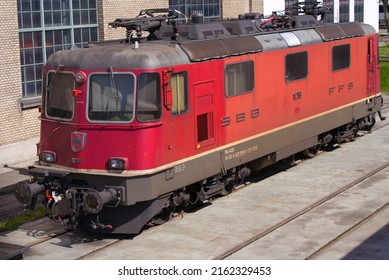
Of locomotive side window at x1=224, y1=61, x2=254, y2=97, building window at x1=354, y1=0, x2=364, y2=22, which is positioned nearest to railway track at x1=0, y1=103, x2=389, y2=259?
locomotive side window at x1=224, y1=61, x2=254, y2=97

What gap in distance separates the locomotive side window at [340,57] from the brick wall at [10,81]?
7.98 m

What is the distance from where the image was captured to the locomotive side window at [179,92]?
43.2ft

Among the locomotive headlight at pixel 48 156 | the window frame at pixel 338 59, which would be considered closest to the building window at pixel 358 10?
the window frame at pixel 338 59

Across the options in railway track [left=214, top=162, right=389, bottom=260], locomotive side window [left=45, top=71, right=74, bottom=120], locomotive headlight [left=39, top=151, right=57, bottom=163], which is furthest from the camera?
locomotive headlight [left=39, top=151, right=57, bottom=163]

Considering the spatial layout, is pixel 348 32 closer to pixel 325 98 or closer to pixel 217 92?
pixel 325 98

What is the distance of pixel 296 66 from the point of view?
57.0ft

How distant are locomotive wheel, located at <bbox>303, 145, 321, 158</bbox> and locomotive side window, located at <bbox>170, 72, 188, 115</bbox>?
6.56 meters

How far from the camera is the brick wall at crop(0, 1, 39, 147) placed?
64.2 ft

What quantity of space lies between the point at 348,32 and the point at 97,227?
9.88m

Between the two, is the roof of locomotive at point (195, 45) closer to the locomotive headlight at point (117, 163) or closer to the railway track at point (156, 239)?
the locomotive headlight at point (117, 163)

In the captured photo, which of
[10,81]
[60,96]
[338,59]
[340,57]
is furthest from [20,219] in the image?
[340,57]

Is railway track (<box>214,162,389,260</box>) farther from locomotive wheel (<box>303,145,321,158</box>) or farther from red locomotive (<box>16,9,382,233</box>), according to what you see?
locomotive wheel (<box>303,145,321,158</box>)

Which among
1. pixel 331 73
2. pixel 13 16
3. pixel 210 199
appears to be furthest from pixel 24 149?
pixel 331 73

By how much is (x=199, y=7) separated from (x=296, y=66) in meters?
10.6
